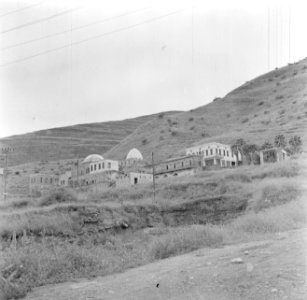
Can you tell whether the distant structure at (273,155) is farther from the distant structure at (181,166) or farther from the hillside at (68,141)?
the hillside at (68,141)

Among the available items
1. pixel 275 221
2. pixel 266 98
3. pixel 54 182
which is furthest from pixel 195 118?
pixel 275 221

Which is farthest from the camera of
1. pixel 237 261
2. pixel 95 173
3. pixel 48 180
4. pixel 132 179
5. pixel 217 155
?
pixel 48 180

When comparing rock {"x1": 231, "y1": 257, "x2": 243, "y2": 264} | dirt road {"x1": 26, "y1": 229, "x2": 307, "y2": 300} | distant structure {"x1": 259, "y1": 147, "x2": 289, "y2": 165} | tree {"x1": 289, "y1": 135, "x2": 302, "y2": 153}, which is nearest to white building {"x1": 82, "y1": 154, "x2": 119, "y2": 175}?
distant structure {"x1": 259, "y1": 147, "x2": 289, "y2": 165}

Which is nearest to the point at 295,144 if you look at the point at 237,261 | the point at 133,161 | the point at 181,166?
the point at 181,166

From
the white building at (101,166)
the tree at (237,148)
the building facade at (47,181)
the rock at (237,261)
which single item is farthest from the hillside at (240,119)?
the rock at (237,261)

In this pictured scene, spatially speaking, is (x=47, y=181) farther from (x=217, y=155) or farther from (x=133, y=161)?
(x=217, y=155)

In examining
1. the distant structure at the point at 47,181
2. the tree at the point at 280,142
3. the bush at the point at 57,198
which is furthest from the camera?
the distant structure at the point at 47,181
